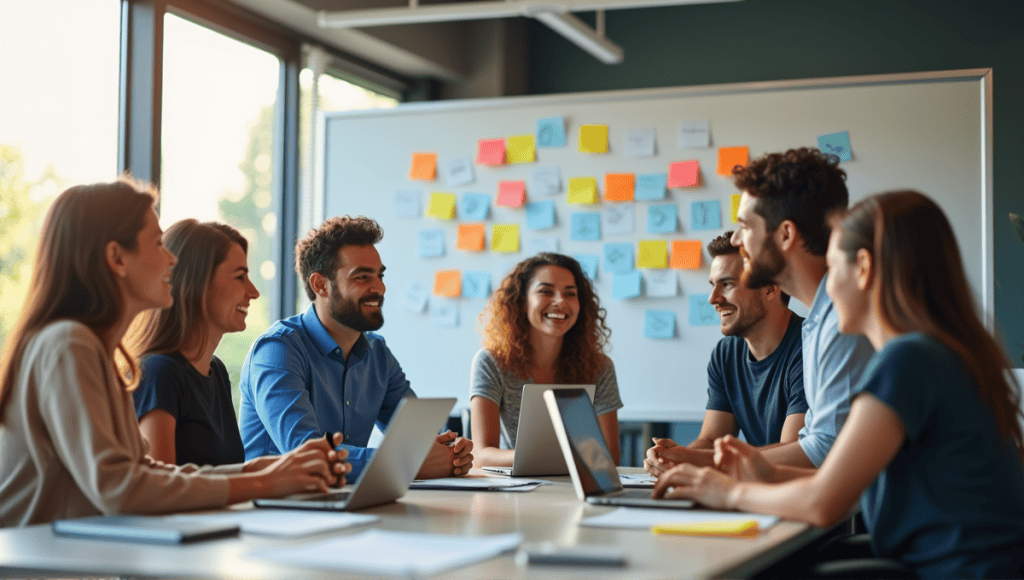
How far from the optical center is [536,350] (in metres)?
3.24

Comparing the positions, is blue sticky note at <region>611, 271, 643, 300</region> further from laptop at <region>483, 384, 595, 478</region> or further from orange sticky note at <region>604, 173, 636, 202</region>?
laptop at <region>483, 384, 595, 478</region>

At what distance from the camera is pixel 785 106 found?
380 centimetres

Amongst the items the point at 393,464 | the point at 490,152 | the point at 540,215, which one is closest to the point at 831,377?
the point at 393,464

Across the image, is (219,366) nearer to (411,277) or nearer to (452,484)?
(452,484)

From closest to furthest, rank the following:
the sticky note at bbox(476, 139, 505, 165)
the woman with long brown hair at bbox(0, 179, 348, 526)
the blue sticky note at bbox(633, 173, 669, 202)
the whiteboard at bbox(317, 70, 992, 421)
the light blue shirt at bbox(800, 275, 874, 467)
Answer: the woman with long brown hair at bbox(0, 179, 348, 526) < the light blue shirt at bbox(800, 275, 874, 467) < the whiteboard at bbox(317, 70, 992, 421) < the blue sticky note at bbox(633, 173, 669, 202) < the sticky note at bbox(476, 139, 505, 165)

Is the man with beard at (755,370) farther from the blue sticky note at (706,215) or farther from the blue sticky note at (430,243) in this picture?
the blue sticky note at (430,243)

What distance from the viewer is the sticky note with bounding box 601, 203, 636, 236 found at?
393 cm

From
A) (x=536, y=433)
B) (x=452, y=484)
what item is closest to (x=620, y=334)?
(x=536, y=433)

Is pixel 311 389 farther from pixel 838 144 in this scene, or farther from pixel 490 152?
pixel 838 144

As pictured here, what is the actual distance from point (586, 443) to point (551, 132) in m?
2.33

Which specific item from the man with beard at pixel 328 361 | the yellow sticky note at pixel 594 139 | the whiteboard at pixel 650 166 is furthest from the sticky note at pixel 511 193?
the man with beard at pixel 328 361

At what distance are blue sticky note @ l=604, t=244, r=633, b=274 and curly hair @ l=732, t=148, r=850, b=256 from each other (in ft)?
5.06

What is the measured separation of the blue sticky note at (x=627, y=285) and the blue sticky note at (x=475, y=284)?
53 centimetres

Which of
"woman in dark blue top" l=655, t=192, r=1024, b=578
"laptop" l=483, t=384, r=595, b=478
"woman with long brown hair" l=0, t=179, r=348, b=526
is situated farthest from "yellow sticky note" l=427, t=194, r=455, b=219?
"woman in dark blue top" l=655, t=192, r=1024, b=578
